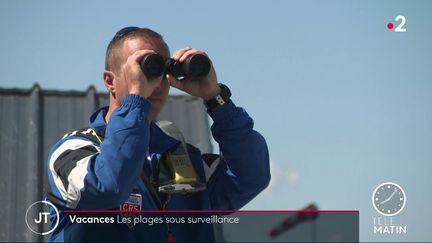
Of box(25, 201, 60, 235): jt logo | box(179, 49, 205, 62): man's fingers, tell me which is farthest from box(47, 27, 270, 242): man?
box(25, 201, 60, 235): jt logo

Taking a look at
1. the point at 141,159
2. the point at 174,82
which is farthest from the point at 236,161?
the point at 141,159

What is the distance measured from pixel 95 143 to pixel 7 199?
1961mm

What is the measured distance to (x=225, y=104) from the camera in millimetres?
2344

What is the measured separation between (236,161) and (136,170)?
43cm

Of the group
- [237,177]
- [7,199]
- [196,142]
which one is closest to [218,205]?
[237,177]

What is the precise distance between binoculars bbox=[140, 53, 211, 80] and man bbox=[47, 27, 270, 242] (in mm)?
17

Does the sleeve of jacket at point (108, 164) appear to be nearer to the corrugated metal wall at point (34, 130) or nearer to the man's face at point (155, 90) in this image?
the man's face at point (155, 90)

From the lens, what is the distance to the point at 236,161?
2316mm

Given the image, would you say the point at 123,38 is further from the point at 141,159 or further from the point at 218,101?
the point at 141,159

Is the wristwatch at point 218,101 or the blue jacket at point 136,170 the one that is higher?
the wristwatch at point 218,101

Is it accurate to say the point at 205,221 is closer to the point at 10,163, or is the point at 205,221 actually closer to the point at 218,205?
the point at 218,205

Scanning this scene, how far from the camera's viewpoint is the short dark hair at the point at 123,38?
88.7 inches

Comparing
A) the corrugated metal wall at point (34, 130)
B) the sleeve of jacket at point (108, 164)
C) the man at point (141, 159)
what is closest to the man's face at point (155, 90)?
the man at point (141, 159)

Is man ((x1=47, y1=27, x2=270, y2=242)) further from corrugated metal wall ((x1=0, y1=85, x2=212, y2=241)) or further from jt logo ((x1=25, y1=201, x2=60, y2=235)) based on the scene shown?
corrugated metal wall ((x1=0, y1=85, x2=212, y2=241))
